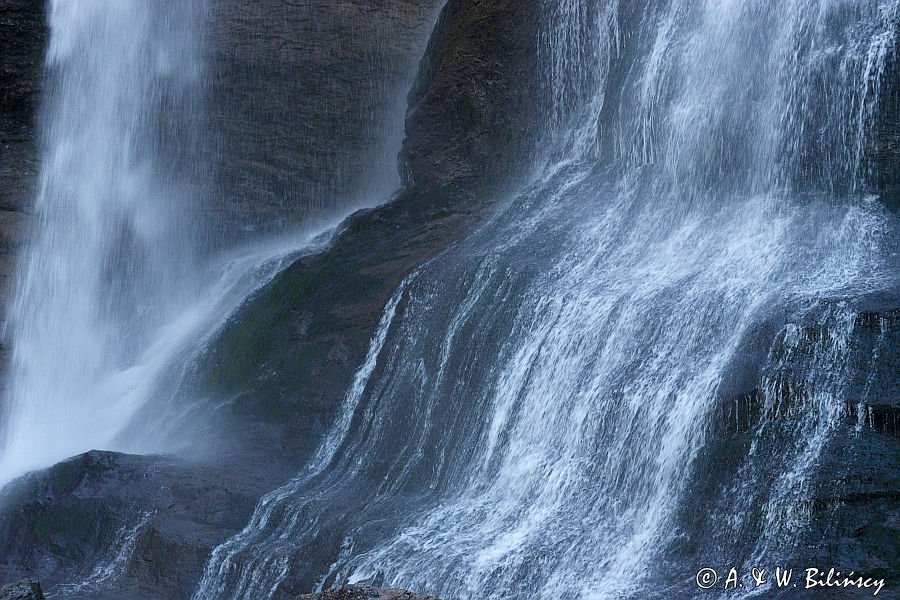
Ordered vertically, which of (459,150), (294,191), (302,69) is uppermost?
(302,69)

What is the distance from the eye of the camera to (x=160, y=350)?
2109 centimetres

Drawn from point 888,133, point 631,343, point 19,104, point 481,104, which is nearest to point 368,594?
point 631,343

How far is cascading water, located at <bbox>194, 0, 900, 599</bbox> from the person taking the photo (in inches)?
420

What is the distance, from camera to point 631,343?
12438mm

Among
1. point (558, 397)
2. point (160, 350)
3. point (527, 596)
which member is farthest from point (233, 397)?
point (527, 596)

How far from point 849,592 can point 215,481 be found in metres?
8.19

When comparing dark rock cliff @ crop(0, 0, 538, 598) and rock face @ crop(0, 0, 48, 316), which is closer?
dark rock cliff @ crop(0, 0, 538, 598)

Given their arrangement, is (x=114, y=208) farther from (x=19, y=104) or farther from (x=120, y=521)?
(x=120, y=521)

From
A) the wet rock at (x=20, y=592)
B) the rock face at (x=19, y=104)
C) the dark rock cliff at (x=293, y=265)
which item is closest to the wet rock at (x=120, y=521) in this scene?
the dark rock cliff at (x=293, y=265)

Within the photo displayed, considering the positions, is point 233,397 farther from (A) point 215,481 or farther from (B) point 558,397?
(B) point 558,397

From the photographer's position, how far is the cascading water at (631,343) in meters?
10.7

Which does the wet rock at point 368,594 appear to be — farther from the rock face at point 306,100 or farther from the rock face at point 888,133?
the rock face at point 306,100

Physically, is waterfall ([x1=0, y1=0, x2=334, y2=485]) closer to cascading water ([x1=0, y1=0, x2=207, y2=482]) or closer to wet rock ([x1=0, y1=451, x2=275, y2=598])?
cascading water ([x1=0, y1=0, x2=207, y2=482])

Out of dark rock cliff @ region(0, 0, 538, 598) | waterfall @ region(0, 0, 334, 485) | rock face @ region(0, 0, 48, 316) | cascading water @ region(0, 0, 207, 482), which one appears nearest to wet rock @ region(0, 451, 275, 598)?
dark rock cliff @ region(0, 0, 538, 598)
